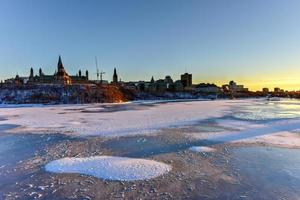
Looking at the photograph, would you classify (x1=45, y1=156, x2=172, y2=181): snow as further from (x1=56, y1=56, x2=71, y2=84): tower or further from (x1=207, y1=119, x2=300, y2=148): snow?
(x1=56, y1=56, x2=71, y2=84): tower

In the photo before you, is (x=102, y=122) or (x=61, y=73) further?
(x=61, y=73)

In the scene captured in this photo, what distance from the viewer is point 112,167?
8195 mm

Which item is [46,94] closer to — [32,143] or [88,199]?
[32,143]

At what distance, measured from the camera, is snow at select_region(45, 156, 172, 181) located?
24.6 ft

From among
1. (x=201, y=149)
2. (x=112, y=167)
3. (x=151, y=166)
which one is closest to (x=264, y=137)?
(x=201, y=149)


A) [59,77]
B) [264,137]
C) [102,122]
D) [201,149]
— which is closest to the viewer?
[201,149]

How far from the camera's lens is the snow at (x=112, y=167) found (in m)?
7.48

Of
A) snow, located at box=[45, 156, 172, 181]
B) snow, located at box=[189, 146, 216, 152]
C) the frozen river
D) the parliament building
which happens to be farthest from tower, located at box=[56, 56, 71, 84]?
snow, located at box=[45, 156, 172, 181]

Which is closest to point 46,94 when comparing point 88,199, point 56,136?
point 56,136

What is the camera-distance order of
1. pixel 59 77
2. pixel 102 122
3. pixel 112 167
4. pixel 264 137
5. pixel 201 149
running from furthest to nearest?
pixel 59 77 < pixel 102 122 < pixel 264 137 < pixel 201 149 < pixel 112 167

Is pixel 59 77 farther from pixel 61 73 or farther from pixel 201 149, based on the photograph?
pixel 201 149

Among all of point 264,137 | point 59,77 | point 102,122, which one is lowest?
point 264,137

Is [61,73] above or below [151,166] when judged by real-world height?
above

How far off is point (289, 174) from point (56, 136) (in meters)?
10.4
